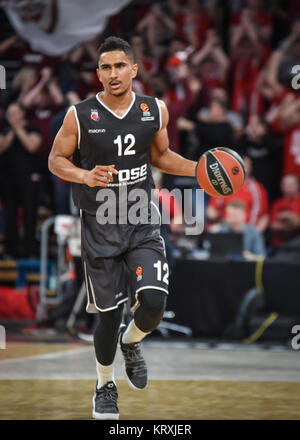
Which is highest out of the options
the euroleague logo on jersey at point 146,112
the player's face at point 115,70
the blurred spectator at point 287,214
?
the player's face at point 115,70

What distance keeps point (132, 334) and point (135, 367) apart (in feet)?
0.75

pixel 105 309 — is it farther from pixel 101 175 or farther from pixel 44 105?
pixel 44 105

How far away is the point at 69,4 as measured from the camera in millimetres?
12219

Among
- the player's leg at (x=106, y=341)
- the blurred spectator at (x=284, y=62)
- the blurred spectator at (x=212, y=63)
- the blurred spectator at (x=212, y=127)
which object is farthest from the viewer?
the blurred spectator at (x=212, y=63)

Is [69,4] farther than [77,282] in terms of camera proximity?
Yes

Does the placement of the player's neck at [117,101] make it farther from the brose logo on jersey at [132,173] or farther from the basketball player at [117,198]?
the brose logo on jersey at [132,173]

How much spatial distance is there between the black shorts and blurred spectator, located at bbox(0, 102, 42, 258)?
268 inches

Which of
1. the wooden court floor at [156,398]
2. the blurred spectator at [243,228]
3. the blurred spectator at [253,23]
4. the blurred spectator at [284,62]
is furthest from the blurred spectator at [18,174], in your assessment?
the wooden court floor at [156,398]

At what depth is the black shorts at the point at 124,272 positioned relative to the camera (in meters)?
5.06

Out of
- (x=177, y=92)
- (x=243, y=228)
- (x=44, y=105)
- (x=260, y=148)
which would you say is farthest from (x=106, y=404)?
(x=44, y=105)

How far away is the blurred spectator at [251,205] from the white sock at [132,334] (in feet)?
17.6
